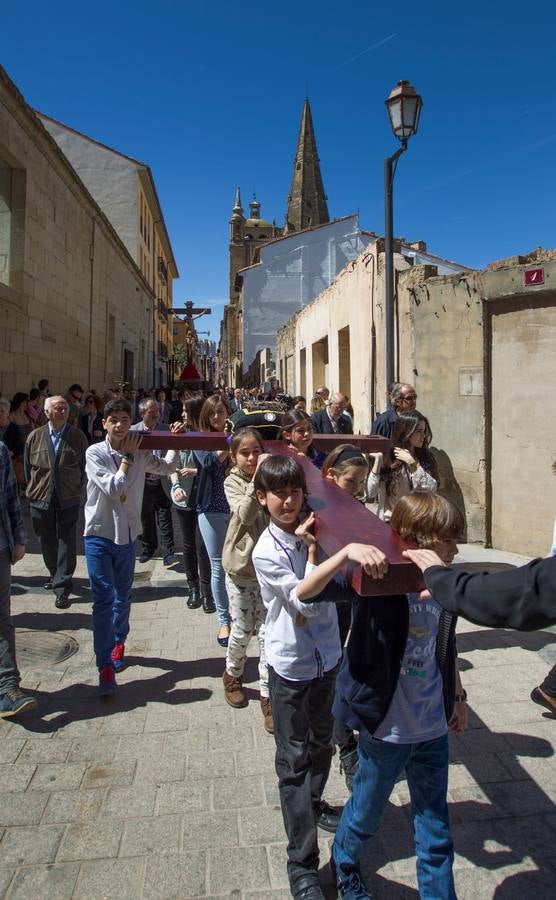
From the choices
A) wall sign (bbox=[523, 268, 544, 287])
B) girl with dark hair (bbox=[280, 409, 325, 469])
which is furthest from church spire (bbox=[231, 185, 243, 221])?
girl with dark hair (bbox=[280, 409, 325, 469])

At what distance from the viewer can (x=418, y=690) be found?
2125mm

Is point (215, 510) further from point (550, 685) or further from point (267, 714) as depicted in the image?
point (550, 685)

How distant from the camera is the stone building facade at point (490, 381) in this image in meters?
6.69

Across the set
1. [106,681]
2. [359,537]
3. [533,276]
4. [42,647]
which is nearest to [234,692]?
[106,681]

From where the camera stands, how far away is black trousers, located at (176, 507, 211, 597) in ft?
17.6

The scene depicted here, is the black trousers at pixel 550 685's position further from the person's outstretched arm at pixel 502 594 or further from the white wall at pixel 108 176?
the white wall at pixel 108 176

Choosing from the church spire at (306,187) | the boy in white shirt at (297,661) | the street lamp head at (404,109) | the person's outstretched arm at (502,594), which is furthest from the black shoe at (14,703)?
the church spire at (306,187)

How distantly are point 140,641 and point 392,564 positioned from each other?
347cm

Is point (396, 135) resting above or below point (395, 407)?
above

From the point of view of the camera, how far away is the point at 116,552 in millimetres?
3951

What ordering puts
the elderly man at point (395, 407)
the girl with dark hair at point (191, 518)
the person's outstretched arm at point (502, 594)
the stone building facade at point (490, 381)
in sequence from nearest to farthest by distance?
the person's outstretched arm at point (502, 594) < the elderly man at point (395, 407) < the girl with dark hair at point (191, 518) < the stone building facade at point (490, 381)

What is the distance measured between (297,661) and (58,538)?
403 centimetres

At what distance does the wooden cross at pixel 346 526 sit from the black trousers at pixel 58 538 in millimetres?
2649

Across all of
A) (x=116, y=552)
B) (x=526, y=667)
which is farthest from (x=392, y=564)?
(x=526, y=667)
